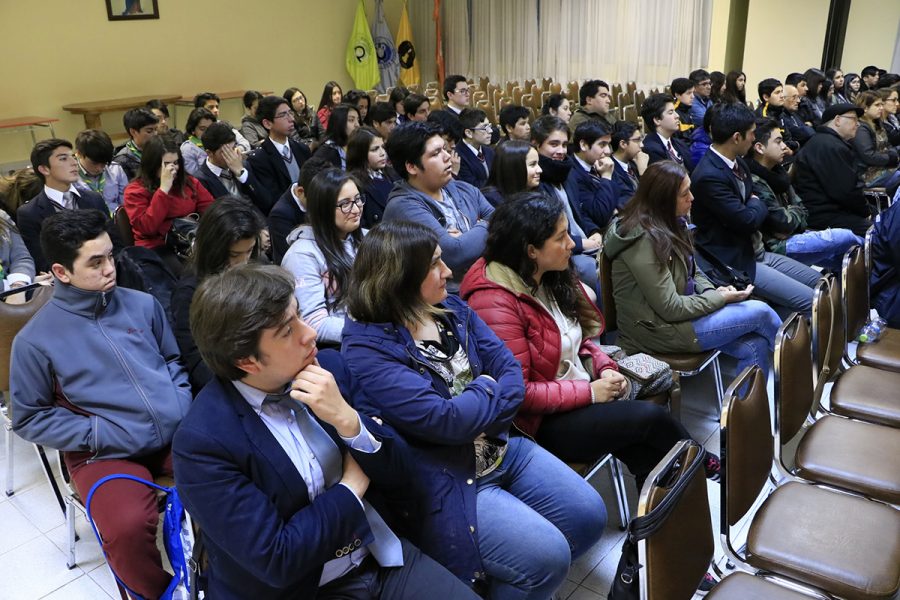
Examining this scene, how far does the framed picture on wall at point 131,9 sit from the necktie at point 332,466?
9957 millimetres

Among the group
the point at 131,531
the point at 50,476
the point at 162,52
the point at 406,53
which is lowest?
the point at 50,476

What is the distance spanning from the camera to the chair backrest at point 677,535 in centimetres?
134

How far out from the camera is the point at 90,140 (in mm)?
4039

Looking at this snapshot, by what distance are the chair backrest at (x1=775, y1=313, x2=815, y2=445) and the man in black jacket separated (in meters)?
2.50

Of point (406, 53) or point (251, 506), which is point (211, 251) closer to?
point (251, 506)

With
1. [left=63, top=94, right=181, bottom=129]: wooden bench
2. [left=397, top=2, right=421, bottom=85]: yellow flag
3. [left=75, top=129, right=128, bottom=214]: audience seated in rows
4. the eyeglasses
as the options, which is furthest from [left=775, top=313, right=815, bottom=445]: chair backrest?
[left=397, top=2, right=421, bottom=85]: yellow flag

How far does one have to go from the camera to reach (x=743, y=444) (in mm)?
1693

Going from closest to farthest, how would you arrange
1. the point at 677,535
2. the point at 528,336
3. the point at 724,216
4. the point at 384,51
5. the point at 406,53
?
the point at 677,535 → the point at 528,336 → the point at 724,216 → the point at 384,51 → the point at 406,53

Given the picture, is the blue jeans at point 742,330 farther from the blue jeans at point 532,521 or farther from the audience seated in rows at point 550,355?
the blue jeans at point 532,521

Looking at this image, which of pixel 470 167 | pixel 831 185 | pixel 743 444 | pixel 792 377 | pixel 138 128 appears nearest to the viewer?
pixel 743 444

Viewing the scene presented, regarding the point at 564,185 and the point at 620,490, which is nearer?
the point at 620,490

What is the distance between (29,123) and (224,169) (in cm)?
570

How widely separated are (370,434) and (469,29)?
12985 millimetres

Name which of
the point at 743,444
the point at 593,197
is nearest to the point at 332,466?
the point at 743,444
